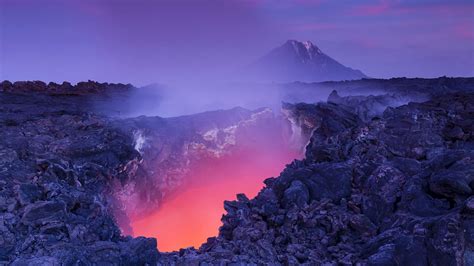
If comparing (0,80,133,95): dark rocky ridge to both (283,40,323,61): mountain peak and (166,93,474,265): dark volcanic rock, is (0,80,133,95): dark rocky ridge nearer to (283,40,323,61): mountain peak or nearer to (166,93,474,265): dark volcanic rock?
(166,93,474,265): dark volcanic rock

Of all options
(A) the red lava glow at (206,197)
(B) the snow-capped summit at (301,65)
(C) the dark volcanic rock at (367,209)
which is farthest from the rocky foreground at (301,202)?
(B) the snow-capped summit at (301,65)

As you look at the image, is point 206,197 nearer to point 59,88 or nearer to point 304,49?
point 59,88

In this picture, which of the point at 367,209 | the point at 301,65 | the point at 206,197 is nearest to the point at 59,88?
the point at 206,197

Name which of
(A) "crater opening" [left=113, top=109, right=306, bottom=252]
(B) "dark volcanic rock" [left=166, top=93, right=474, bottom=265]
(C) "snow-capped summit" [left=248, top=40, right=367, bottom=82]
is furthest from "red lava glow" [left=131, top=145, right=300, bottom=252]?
(C) "snow-capped summit" [left=248, top=40, right=367, bottom=82]

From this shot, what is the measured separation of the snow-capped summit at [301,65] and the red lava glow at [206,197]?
2569 inches

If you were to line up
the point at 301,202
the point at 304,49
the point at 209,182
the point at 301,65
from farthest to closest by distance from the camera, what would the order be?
the point at 304,49 < the point at 301,65 < the point at 209,182 < the point at 301,202

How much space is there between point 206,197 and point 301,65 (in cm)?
7980

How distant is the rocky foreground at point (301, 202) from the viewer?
→ 945cm

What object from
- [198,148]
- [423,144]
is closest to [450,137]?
[423,144]

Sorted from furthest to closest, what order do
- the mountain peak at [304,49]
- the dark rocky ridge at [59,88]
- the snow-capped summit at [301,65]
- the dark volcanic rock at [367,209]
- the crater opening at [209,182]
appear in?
the mountain peak at [304,49] < the snow-capped summit at [301,65] < the dark rocky ridge at [59,88] < the crater opening at [209,182] < the dark volcanic rock at [367,209]

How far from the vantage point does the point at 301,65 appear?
98.8m

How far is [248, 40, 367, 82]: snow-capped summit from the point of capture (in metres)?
94.0

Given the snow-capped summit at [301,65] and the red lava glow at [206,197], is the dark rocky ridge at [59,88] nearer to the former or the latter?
the red lava glow at [206,197]

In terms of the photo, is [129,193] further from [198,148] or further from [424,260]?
[424,260]
